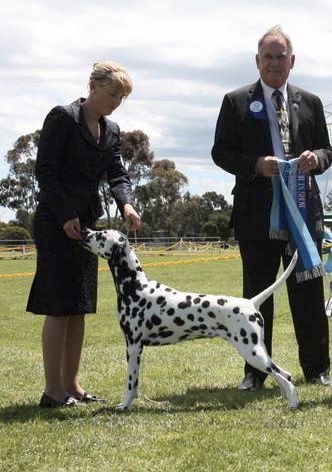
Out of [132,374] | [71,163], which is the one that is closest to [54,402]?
[132,374]

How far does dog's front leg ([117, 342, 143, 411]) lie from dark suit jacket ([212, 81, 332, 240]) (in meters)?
1.43

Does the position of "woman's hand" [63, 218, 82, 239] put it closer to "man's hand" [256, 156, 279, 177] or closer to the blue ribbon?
"man's hand" [256, 156, 279, 177]

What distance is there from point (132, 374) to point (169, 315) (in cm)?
51

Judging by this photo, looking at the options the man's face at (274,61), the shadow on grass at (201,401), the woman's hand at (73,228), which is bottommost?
the shadow on grass at (201,401)

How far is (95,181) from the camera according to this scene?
5.49 metres

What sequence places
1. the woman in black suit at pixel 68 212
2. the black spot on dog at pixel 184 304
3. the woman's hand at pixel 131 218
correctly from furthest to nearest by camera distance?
the woman's hand at pixel 131 218, the woman in black suit at pixel 68 212, the black spot on dog at pixel 184 304

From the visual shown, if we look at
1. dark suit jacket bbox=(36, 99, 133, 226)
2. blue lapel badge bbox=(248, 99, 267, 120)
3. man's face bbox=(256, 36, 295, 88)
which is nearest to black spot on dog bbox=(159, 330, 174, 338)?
dark suit jacket bbox=(36, 99, 133, 226)

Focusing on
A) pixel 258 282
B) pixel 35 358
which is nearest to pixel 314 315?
pixel 258 282

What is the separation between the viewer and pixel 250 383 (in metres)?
5.82

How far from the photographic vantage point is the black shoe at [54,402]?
5238mm

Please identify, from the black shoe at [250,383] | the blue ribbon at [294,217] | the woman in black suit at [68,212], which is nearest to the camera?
the woman in black suit at [68,212]

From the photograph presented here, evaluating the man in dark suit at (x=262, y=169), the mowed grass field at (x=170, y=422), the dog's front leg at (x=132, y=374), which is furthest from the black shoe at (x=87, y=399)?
the man in dark suit at (x=262, y=169)

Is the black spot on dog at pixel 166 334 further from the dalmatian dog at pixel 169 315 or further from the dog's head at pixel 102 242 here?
the dog's head at pixel 102 242

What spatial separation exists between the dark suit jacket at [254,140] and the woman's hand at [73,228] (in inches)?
54.2
